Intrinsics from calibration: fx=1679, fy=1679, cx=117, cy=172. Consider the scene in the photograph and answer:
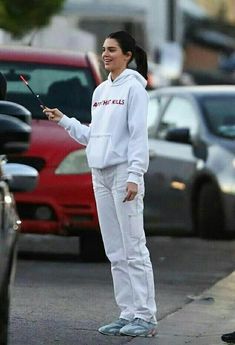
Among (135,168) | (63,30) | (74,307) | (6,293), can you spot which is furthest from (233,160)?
(63,30)

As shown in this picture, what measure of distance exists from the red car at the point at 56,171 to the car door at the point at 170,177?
9.08ft

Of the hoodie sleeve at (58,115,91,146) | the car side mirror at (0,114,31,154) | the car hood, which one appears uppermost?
the car side mirror at (0,114,31,154)

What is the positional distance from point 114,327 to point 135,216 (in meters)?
0.66

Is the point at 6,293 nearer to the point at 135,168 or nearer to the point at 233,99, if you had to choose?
the point at 135,168

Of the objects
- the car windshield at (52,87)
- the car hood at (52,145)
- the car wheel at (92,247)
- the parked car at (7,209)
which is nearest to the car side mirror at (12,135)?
the parked car at (7,209)

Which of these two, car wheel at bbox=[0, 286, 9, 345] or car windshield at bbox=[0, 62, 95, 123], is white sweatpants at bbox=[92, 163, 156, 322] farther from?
car windshield at bbox=[0, 62, 95, 123]

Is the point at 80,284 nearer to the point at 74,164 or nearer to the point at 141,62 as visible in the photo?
the point at 74,164

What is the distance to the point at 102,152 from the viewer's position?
940 cm

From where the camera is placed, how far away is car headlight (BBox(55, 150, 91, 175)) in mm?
13609

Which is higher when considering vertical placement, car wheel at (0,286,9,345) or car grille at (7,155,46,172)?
car grille at (7,155,46,172)

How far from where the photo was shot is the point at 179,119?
57.0 feet

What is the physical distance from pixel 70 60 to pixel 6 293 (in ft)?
25.0

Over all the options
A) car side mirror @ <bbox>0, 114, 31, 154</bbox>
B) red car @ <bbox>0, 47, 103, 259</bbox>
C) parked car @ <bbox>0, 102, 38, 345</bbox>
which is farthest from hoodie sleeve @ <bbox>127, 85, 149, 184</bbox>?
red car @ <bbox>0, 47, 103, 259</bbox>

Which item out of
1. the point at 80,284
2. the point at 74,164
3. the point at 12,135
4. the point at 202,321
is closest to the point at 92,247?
the point at 74,164
